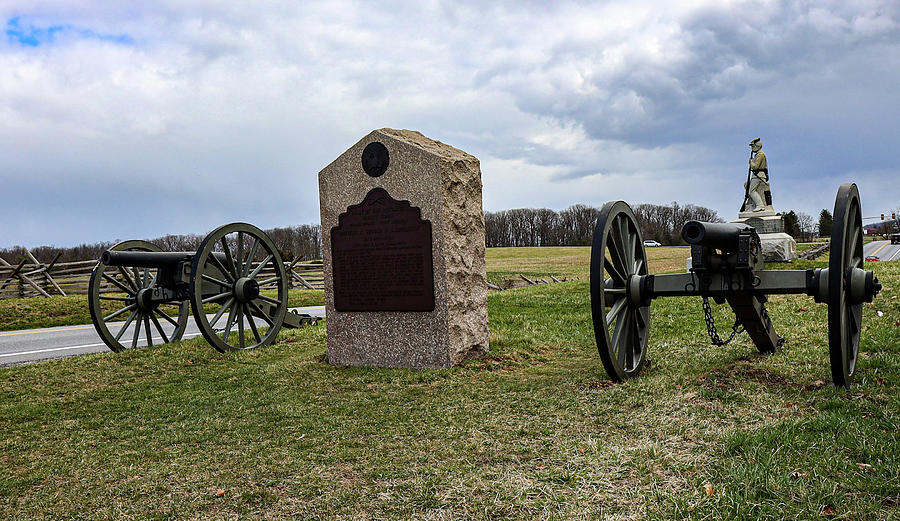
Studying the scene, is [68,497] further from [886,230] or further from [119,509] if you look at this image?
[886,230]

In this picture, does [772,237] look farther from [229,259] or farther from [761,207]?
[229,259]

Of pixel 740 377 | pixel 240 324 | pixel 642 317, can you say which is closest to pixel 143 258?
pixel 240 324

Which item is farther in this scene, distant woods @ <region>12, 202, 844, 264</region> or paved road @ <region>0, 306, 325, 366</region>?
distant woods @ <region>12, 202, 844, 264</region>

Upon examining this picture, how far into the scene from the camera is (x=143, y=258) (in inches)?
364

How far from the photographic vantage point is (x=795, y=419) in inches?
176

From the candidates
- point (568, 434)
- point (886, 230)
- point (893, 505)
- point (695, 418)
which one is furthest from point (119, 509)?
point (886, 230)

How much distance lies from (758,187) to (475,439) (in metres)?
17.9

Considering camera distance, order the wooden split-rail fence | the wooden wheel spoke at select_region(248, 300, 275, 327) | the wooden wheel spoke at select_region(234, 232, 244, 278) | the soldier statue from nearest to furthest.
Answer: the wooden wheel spoke at select_region(234, 232, 244, 278)
the wooden wheel spoke at select_region(248, 300, 275, 327)
the soldier statue
the wooden split-rail fence

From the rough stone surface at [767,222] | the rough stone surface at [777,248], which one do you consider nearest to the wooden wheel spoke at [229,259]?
the rough stone surface at [777,248]

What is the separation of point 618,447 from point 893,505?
152 cm

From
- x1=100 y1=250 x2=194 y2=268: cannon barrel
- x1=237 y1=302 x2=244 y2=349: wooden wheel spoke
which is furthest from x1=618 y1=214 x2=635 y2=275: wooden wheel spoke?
x1=100 y1=250 x2=194 y2=268: cannon barrel

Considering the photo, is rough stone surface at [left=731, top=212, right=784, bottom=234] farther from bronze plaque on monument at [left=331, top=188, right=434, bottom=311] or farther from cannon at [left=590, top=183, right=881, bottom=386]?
bronze plaque on monument at [left=331, top=188, right=434, bottom=311]

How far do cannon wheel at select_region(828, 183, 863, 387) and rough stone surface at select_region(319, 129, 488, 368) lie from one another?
3.88 meters

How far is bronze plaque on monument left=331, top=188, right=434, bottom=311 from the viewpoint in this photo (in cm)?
747
